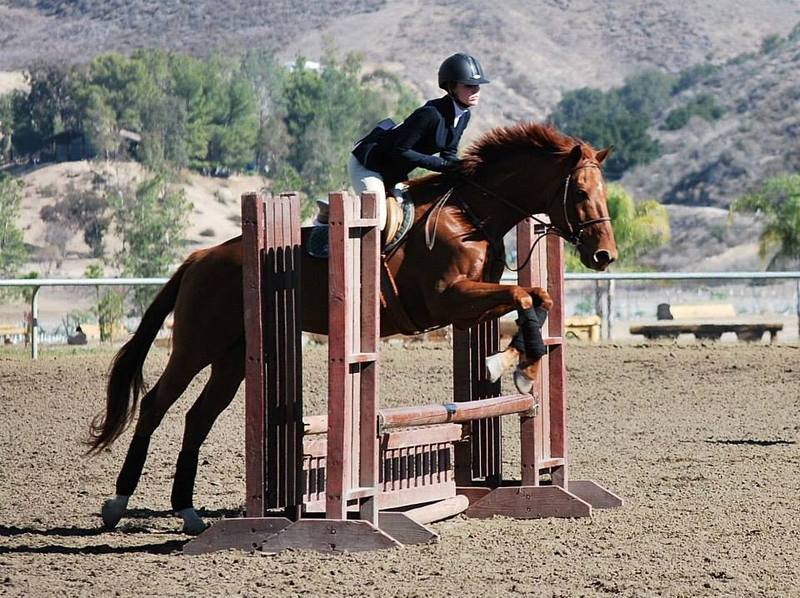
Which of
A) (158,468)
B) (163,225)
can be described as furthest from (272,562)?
(163,225)

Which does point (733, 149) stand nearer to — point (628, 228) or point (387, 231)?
point (628, 228)

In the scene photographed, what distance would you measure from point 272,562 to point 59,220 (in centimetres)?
6130

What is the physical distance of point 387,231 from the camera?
7.31 m

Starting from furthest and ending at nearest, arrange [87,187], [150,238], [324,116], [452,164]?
[324,116] → [87,187] → [150,238] → [452,164]

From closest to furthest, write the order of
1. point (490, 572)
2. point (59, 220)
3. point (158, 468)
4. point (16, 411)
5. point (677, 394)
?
1. point (490, 572)
2. point (158, 468)
3. point (16, 411)
4. point (677, 394)
5. point (59, 220)

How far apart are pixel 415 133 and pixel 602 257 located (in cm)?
117

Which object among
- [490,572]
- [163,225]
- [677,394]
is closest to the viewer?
[490,572]

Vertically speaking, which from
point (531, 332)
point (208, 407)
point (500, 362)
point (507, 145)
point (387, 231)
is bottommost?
point (208, 407)

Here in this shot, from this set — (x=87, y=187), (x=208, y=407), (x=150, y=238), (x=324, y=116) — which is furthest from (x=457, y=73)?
(x=324, y=116)

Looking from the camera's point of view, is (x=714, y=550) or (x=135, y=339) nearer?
(x=714, y=550)

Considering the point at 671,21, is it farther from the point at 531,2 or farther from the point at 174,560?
the point at 174,560

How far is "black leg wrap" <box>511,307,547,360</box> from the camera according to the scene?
23.2 feet

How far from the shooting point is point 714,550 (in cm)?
654

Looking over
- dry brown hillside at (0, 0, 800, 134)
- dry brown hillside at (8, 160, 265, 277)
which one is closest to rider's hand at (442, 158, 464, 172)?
dry brown hillside at (8, 160, 265, 277)
